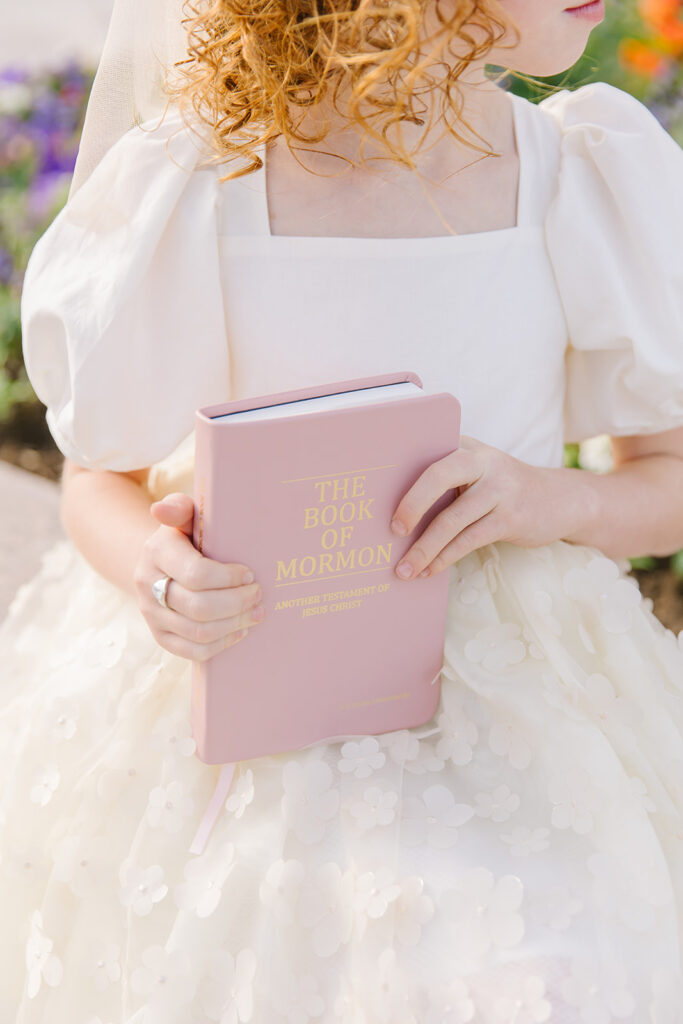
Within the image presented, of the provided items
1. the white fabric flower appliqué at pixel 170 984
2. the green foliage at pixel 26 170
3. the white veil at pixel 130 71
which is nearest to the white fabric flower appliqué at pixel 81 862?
the white fabric flower appliqué at pixel 170 984

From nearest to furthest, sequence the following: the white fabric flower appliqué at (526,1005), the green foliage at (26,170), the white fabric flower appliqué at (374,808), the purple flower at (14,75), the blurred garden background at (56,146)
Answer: the white fabric flower appliqué at (526,1005) < the white fabric flower appliqué at (374,808) < the blurred garden background at (56,146) < the green foliage at (26,170) < the purple flower at (14,75)

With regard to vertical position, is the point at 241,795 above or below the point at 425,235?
below

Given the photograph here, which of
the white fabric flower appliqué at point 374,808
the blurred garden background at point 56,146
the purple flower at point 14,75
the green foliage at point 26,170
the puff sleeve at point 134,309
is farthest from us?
the purple flower at point 14,75

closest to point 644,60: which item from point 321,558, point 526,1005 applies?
point 321,558

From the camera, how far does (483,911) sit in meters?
0.80

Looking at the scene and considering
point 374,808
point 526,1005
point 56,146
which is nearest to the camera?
point 526,1005

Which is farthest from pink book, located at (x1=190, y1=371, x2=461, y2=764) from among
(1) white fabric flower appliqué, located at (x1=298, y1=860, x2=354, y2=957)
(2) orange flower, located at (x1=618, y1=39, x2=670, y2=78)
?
(2) orange flower, located at (x1=618, y1=39, x2=670, y2=78)

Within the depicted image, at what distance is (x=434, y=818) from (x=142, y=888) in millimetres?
250

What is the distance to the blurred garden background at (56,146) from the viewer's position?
6.31 ft

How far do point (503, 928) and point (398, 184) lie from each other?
0.65 metres

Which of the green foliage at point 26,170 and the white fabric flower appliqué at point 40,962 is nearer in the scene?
the white fabric flower appliqué at point 40,962

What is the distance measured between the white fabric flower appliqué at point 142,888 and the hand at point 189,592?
0.62ft

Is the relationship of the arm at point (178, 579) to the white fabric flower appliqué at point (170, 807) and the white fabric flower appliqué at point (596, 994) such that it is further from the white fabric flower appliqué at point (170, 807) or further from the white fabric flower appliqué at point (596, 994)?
the white fabric flower appliqué at point (596, 994)

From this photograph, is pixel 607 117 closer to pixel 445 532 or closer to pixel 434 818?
pixel 445 532
